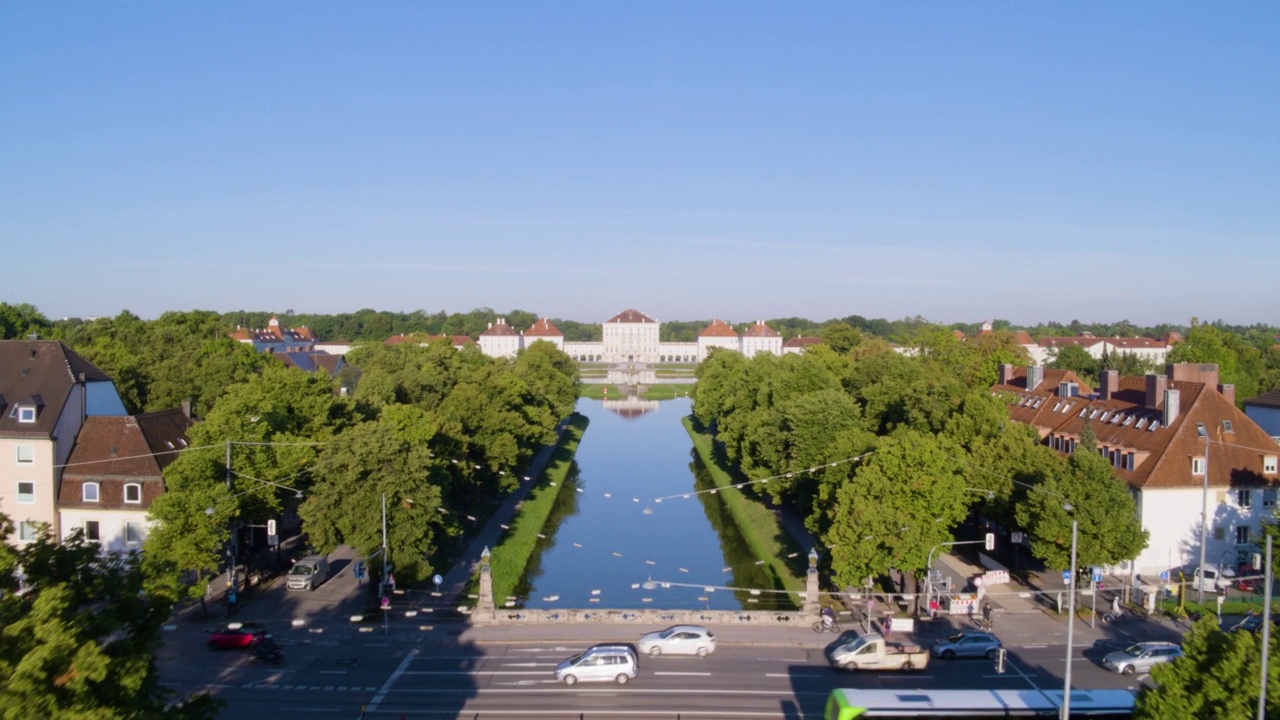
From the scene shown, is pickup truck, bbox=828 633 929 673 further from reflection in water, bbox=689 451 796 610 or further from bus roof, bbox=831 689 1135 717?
reflection in water, bbox=689 451 796 610

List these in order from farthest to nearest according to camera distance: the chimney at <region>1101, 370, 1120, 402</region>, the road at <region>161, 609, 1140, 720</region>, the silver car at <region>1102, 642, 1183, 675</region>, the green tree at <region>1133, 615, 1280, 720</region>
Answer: the chimney at <region>1101, 370, 1120, 402</region> < the silver car at <region>1102, 642, 1183, 675</region> < the road at <region>161, 609, 1140, 720</region> < the green tree at <region>1133, 615, 1280, 720</region>

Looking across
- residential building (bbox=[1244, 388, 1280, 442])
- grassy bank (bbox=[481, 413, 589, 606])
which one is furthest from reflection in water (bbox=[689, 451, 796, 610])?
A: residential building (bbox=[1244, 388, 1280, 442])

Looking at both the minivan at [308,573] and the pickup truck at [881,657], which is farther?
the minivan at [308,573]

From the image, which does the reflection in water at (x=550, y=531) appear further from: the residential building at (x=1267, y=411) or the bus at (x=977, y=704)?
the residential building at (x=1267, y=411)

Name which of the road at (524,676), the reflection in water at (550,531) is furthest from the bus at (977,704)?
the reflection in water at (550,531)

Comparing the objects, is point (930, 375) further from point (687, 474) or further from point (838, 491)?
point (838, 491)

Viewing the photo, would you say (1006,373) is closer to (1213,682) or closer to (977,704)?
(977,704)

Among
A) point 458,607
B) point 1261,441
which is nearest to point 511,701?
point 458,607
